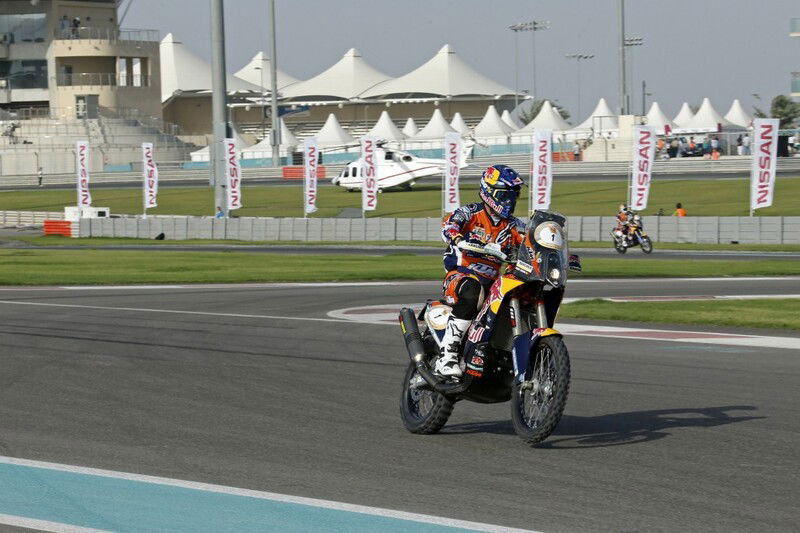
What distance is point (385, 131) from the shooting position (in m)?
94.2

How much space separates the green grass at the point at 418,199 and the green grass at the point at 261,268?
1966cm

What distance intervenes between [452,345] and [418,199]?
53.3 m

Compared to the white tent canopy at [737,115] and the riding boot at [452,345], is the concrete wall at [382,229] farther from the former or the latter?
the white tent canopy at [737,115]

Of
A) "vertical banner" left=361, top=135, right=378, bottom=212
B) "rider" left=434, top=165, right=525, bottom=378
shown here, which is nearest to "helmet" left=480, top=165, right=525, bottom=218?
"rider" left=434, top=165, right=525, bottom=378

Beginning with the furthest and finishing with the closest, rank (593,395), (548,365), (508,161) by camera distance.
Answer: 1. (508,161)
2. (593,395)
3. (548,365)

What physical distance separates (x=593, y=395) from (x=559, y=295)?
2.49 m

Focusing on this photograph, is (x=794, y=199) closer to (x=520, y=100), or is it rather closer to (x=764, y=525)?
(x=764, y=525)

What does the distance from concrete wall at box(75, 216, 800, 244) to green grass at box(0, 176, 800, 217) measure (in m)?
8.33

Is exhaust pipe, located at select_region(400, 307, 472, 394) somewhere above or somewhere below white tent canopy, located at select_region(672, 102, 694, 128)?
below

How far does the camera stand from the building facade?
301 ft

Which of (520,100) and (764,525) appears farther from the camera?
(520,100)

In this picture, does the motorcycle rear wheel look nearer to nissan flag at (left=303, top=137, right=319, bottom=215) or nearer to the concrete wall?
the concrete wall

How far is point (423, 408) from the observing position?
27.5 ft

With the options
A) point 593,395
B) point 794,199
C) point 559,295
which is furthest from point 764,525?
point 794,199
